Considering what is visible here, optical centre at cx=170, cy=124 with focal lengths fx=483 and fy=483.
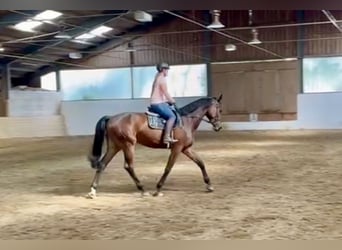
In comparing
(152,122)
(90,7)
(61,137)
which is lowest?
(61,137)

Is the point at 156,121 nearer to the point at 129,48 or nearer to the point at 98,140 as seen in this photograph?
the point at 98,140

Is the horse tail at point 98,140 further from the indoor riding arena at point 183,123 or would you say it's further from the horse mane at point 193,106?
the horse mane at point 193,106

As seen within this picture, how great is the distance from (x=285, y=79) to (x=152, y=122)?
33.5ft

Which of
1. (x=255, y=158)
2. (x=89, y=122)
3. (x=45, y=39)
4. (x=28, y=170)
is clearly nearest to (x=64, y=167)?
(x=28, y=170)

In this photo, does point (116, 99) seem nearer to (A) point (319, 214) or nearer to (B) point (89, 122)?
(B) point (89, 122)

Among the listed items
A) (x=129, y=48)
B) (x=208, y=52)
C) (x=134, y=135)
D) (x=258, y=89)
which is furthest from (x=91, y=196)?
(x=208, y=52)

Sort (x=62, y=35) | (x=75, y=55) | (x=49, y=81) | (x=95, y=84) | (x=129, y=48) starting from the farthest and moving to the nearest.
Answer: (x=49, y=81) → (x=129, y=48) → (x=95, y=84) → (x=75, y=55) → (x=62, y=35)

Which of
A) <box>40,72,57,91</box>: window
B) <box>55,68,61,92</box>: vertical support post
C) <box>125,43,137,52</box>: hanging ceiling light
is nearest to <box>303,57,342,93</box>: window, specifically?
<box>125,43,137,52</box>: hanging ceiling light

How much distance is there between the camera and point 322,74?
1423 centimetres

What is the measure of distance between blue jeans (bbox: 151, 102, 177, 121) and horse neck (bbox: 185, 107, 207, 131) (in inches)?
8.2

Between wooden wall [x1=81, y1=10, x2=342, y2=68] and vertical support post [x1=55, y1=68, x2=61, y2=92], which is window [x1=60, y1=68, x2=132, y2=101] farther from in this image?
wooden wall [x1=81, y1=10, x2=342, y2=68]

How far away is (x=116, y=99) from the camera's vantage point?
14156 mm

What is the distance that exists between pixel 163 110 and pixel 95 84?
30.8 ft

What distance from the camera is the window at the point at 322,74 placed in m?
13.8
